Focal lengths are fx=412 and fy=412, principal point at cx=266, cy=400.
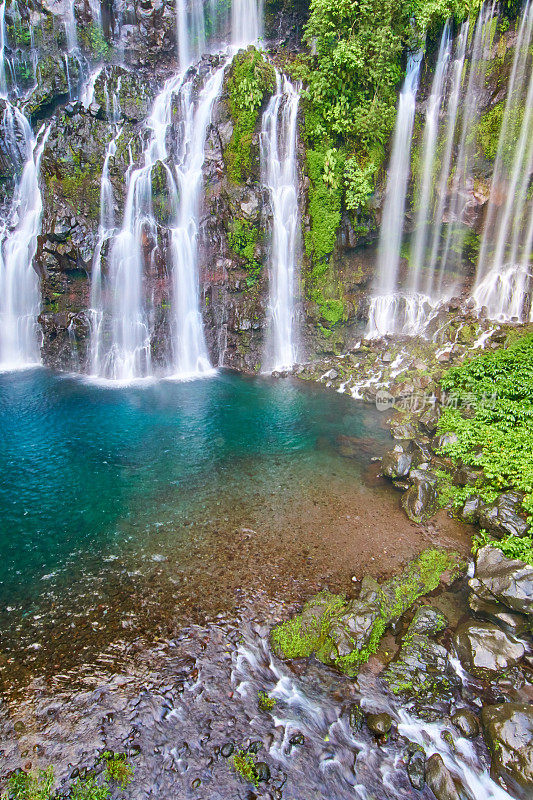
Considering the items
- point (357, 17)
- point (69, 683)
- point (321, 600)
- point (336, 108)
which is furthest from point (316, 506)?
point (357, 17)

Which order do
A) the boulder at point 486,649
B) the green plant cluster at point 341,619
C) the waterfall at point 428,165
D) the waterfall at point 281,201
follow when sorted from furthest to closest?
the waterfall at point 281,201 → the waterfall at point 428,165 → the green plant cluster at point 341,619 → the boulder at point 486,649

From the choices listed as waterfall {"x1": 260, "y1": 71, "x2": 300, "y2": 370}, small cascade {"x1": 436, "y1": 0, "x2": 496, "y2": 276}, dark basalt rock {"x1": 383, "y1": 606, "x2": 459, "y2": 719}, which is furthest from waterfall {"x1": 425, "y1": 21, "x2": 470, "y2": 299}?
dark basalt rock {"x1": 383, "y1": 606, "x2": 459, "y2": 719}

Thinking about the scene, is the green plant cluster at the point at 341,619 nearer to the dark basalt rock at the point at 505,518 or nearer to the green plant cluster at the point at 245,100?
the dark basalt rock at the point at 505,518

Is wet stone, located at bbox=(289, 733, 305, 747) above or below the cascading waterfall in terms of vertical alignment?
below

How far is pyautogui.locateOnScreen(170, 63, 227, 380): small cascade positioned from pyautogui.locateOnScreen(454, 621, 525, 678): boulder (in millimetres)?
17572

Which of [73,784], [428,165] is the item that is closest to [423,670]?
[73,784]

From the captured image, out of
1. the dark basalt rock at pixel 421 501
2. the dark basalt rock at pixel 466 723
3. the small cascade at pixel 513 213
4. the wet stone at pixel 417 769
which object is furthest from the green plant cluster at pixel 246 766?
the small cascade at pixel 513 213

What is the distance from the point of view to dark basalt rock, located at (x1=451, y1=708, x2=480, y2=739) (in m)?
6.08

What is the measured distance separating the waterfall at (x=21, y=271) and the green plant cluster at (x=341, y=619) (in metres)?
22.2

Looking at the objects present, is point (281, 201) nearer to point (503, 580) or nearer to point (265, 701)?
point (503, 580)

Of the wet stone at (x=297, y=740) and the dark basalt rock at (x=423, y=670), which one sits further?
the dark basalt rock at (x=423, y=670)

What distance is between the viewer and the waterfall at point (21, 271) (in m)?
23.2

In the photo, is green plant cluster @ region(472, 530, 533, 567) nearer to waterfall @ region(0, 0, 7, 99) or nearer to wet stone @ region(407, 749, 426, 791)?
wet stone @ region(407, 749, 426, 791)

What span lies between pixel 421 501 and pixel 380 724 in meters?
5.76
